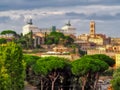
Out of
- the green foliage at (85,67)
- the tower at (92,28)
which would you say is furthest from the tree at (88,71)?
the tower at (92,28)

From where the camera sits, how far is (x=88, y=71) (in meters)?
52.0

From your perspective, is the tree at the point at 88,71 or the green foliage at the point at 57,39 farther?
the green foliage at the point at 57,39

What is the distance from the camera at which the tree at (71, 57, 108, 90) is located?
51763 mm

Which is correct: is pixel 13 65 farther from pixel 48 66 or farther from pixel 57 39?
pixel 57 39

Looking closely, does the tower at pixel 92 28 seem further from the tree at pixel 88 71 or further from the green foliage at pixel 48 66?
the green foliage at pixel 48 66

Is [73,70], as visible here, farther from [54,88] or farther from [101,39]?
[101,39]

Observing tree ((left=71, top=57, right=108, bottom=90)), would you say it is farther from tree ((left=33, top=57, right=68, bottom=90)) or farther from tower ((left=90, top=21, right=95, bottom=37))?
tower ((left=90, top=21, right=95, bottom=37))

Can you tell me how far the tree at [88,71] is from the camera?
51763mm

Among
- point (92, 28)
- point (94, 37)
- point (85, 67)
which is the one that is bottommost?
point (94, 37)

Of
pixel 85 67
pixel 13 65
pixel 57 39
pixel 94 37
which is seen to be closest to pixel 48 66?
pixel 85 67

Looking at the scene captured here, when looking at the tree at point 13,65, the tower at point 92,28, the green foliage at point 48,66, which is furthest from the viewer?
the tower at point 92,28

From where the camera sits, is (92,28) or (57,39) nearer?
(57,39)

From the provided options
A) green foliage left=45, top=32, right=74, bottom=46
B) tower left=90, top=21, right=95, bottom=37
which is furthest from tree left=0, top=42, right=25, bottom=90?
tower left=90, top=21, right=95, bottom=37

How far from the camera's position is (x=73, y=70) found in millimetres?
52438
